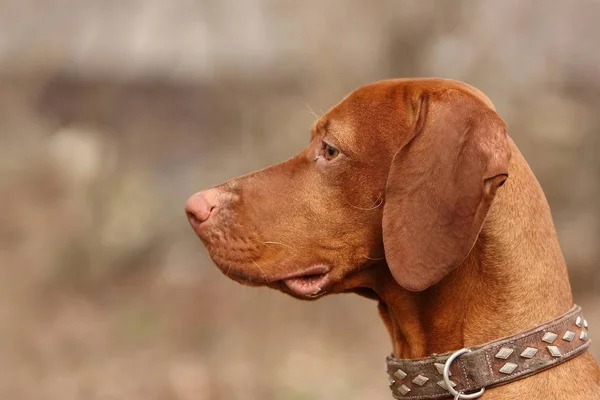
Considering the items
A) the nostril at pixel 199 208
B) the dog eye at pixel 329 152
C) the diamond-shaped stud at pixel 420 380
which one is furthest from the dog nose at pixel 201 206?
the diamond-shaped stud at pixel 420 380

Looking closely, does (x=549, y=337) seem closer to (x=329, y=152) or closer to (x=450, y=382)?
(x=450, y=382)

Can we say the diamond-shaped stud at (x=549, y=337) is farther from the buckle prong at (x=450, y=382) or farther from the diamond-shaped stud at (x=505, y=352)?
the buckle prong at (x=450, y=382)

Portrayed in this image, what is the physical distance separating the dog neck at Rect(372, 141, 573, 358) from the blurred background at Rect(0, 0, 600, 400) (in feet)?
18.0

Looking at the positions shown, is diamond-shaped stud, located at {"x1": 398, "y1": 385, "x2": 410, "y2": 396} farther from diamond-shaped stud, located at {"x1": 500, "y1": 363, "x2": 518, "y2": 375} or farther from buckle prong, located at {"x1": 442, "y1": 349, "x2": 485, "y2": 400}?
diamond-shaped stud, located at {"x1": 500, "y1": 363, "x2": 518, "y2": 375}

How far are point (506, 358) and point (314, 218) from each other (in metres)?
0.93

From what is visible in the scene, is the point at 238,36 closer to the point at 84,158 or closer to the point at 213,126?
the point at 213,126

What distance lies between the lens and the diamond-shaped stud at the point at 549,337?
2865mm

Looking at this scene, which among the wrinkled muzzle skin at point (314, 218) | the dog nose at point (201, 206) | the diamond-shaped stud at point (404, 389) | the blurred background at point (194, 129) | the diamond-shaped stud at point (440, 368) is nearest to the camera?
the diamond-shaped stud at point (440, 368)

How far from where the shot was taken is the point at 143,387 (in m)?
7.97

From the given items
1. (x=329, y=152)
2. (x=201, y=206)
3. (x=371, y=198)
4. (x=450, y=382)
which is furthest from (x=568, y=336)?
(x=201, y=206)

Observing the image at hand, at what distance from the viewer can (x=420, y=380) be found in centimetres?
302

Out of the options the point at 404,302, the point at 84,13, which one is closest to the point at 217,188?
the point at 404,302

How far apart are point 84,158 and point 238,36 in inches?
89.0

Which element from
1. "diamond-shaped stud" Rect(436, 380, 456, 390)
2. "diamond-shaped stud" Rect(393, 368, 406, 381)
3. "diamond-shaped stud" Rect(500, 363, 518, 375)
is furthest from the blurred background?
"diamond-shaped stud" Rect(500, 363, 518, 375)
